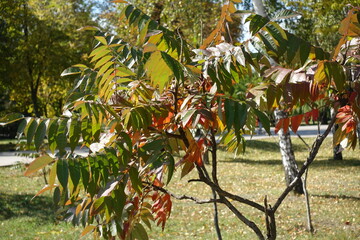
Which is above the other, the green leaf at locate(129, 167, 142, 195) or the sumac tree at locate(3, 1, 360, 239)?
the sumac tree at locate(3, 1, 360, 239)

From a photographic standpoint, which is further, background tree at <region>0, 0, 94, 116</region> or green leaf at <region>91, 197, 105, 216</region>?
background tree at <region>0, 0, 94, 116</region>

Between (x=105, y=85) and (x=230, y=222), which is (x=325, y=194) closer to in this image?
(x=230, y=222)

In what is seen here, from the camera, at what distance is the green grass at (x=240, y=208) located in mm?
6508

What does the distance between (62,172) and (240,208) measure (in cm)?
672

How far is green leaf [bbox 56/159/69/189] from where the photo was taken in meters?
1.66

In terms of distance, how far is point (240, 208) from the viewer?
810 cm

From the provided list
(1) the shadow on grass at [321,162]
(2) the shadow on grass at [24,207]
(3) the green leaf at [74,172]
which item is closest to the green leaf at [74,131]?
(3) the green leaf at [74,172]

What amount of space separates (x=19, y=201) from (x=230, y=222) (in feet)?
15.0

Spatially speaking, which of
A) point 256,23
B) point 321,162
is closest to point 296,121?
point 256,23

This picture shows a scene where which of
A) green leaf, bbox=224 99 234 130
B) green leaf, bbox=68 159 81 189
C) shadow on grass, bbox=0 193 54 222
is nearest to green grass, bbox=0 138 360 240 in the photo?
shadow on grass, bbox=0 193 54 222

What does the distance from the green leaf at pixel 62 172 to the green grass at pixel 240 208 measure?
477 cm

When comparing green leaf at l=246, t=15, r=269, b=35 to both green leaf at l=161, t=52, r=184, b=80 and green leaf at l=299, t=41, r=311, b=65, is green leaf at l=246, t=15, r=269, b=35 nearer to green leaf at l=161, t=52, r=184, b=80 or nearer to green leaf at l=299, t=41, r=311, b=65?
green leaf at l=299, t=41, r=311, b=65

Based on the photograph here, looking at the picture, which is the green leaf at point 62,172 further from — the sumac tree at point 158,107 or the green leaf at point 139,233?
the green leaf at point 139,233

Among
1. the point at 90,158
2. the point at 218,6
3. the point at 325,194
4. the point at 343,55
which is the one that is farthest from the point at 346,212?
the point at 218,6
